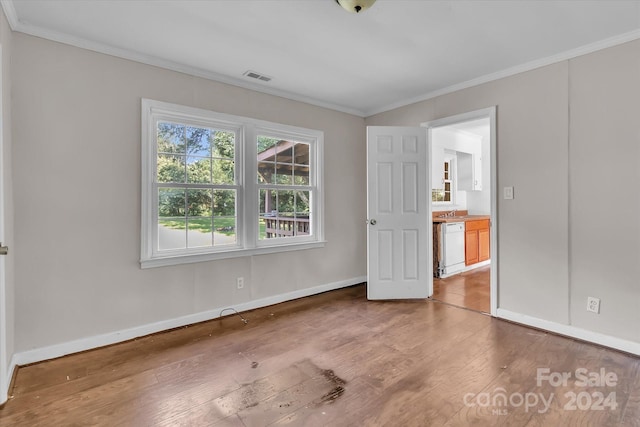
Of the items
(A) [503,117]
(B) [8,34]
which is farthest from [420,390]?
(B) [8,34]

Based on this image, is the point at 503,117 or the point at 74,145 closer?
the point at 74,145

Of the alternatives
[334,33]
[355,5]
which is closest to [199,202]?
[334,33]

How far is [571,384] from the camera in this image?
80.1 inches

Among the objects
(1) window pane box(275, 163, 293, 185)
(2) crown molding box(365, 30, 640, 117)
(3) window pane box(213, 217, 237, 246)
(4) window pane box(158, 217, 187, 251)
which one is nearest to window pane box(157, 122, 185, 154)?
(4) window pane box(158, 217, 187, 251)

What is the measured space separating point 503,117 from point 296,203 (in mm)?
2394

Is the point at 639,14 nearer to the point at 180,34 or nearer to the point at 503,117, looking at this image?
the point at 503,117

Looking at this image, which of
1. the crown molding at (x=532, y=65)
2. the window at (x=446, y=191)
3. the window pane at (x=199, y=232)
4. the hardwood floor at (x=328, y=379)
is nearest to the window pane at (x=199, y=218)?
the window pane at (x=199, y=232)

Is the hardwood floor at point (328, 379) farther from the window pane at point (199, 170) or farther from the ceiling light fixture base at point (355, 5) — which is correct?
the ceiling light fixture base at point (355, 5)

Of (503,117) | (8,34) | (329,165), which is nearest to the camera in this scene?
(8,34)

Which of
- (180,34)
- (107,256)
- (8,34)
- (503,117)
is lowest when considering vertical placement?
(107,256)

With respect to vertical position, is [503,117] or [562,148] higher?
[503,117]

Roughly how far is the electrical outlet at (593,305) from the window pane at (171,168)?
12.3 feet

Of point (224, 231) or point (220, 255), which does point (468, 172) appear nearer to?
point (224, 231)

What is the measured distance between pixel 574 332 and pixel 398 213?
1919 mm
